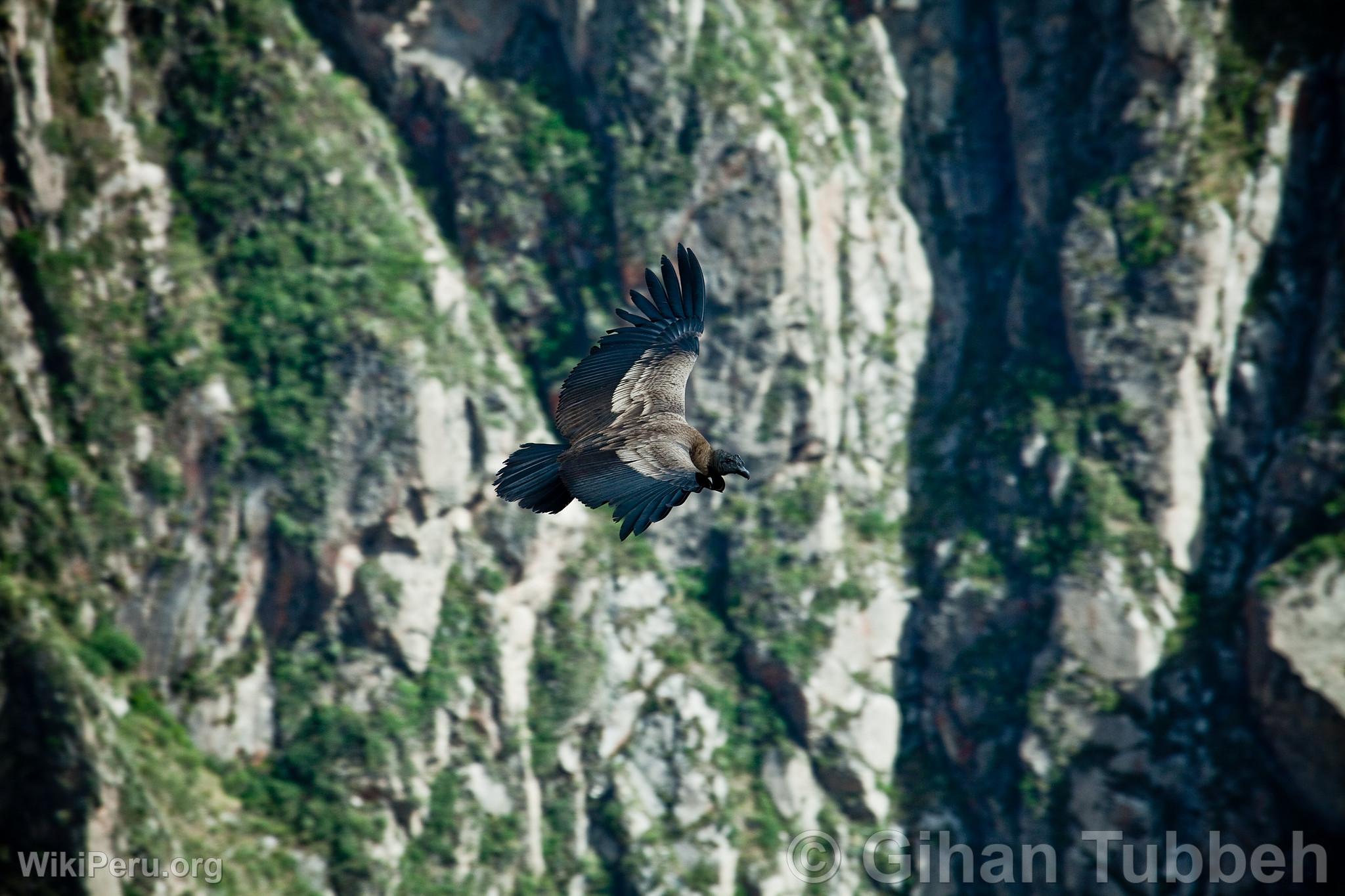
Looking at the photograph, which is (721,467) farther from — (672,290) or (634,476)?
(672,290)

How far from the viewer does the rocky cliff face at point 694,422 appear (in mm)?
37219

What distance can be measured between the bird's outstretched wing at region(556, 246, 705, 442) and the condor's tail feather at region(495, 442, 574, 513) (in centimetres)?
53

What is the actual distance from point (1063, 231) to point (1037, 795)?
17.4m

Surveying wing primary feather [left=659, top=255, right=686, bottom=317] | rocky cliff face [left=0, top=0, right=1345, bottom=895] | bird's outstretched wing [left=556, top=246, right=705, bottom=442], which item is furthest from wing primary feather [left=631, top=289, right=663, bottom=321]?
rocky cliff face [left=0, top=0, right=1345, bottom=895]

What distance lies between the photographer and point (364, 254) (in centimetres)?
4019

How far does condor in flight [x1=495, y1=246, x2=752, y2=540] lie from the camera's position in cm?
1605

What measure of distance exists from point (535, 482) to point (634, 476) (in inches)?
70.2

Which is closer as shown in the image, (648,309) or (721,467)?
(721,467)

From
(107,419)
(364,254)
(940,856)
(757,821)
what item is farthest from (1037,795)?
(107,419)

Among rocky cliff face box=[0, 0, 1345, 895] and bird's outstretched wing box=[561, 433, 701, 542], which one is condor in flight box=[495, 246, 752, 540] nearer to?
bird's outstretched wing box=[561, 433, 701, 542]

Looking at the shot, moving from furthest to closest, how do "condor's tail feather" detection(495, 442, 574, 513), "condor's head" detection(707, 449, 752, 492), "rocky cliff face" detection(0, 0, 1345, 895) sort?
"rocky cliff face" detection(0, 0, 1345, 895) < "condor's head" detection(707, 449, 752, 492) < "condor's tail feather" detection(495, 442, 574, 513)

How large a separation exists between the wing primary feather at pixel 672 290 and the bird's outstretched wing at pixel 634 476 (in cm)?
208

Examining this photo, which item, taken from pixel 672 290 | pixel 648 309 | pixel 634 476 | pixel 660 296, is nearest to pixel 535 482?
pixel 634 476

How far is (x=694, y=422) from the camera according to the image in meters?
43.2
